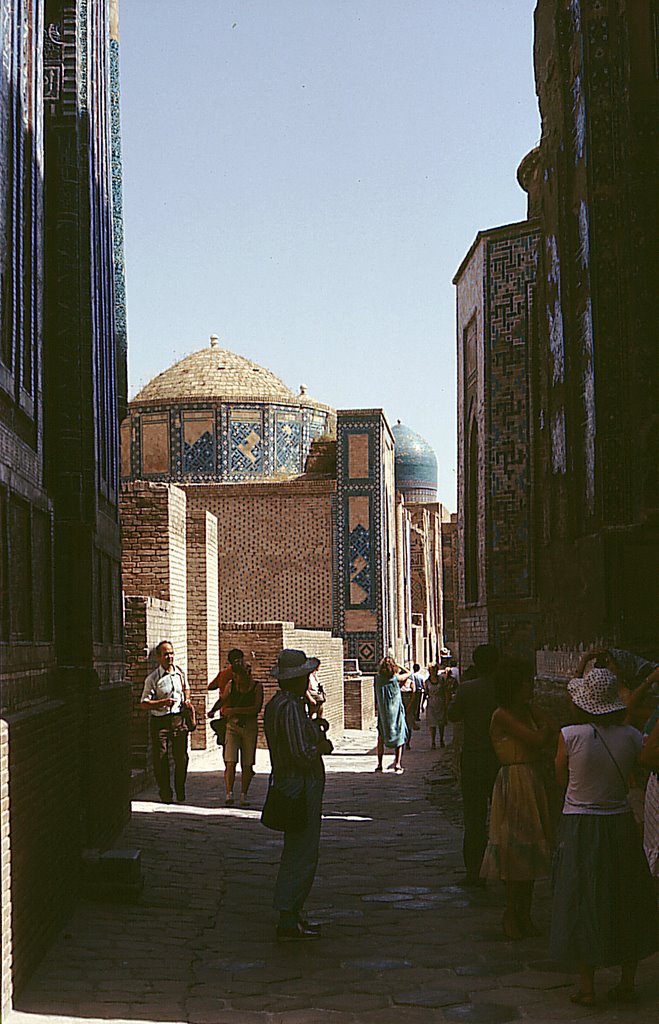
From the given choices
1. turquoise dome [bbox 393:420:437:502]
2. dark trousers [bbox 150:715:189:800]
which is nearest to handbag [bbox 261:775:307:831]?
dark trousers [bbox 150:715:189:800]

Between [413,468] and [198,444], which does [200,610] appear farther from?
[413,468]

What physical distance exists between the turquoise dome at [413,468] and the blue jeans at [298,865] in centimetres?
4301

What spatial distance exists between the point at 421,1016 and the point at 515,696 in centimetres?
170

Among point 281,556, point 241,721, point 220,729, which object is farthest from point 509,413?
point 281,556

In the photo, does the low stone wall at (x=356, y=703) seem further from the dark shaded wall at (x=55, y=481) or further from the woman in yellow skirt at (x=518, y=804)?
the woman in yellow skirt at (x=518, y=804)

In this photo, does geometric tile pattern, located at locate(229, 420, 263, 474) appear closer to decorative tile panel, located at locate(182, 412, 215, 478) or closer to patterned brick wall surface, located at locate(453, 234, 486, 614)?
decorative tile panel, located at locate(182, 412, 215, 478)

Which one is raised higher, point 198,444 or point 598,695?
point 198,444

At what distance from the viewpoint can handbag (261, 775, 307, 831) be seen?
6.46 m

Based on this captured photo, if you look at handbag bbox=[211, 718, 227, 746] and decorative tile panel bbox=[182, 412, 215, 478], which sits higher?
decorative tile panel bbox=[182, 412, 215, 478]

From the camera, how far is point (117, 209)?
11.7 meters

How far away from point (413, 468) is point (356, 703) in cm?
2471

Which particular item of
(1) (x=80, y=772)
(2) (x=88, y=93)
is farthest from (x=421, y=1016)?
(2) (x=88, y=93)

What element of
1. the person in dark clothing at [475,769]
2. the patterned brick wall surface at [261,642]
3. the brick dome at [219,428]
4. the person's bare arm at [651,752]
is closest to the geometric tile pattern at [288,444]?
the brick dome at [219,428]

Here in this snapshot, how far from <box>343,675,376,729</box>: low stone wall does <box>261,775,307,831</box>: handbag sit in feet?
61.9
